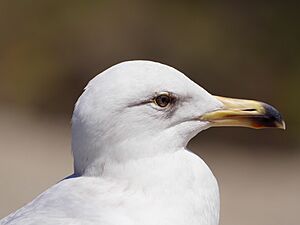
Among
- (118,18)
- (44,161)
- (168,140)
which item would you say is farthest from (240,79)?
(168,140)

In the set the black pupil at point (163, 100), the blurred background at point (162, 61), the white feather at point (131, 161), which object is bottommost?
the blurred background at point (162, 61)

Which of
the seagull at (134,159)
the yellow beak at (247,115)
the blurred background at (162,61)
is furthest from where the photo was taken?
the blurred background at (162,61)

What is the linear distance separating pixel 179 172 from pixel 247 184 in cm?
432

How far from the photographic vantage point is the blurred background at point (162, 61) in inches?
286

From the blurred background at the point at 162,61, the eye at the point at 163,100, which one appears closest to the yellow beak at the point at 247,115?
the eye at the point at 163,100

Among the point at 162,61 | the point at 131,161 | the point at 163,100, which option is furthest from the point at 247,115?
the point at 162,61

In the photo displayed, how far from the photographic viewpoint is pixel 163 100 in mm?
2773

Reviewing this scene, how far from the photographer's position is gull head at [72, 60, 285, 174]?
2709 mm

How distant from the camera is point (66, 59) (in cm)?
789

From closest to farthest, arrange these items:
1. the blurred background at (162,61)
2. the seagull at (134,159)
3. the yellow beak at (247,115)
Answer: the seagull at (134,159) → the yellow beak at (247,115) → the blurred background at (162,61)

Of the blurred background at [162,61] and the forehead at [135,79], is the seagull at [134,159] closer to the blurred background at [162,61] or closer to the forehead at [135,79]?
the forehead at [135,79]

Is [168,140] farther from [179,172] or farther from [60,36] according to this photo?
[60,36]

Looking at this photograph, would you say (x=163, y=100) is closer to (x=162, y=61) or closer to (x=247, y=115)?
(x=247, y=115)

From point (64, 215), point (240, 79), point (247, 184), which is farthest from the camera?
point (240, 79)
